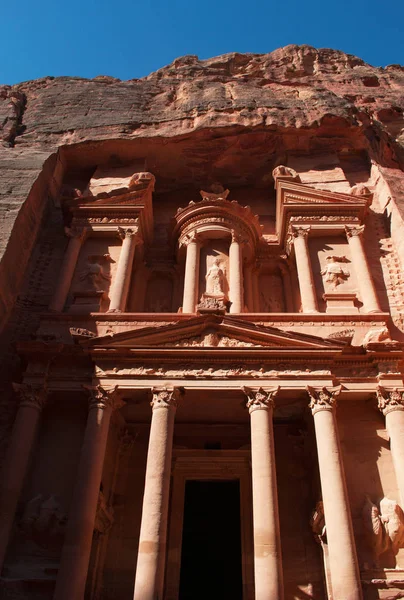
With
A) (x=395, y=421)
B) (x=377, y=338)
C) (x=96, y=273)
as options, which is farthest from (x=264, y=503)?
(x=96, y=273)

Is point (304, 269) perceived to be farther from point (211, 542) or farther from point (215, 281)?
point (211, 542)

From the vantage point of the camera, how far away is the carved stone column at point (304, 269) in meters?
14.3

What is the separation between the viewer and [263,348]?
1184 centimetres

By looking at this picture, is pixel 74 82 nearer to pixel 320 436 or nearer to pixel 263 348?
pixel 263 348

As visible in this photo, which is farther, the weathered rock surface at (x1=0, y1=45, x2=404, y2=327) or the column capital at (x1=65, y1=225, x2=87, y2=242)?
the weathered rock surface at (x1=0, y1=45, x2=404, y2=327)

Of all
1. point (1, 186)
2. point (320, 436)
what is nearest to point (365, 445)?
point (320, 436)

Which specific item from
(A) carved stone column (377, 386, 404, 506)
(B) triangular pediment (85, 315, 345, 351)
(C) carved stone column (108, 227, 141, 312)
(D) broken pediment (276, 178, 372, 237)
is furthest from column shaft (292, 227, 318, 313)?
(C) carved stone column (108, 227, 141, 312)

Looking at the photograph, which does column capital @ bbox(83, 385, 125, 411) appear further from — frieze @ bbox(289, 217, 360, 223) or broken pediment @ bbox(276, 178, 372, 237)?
broken pediment @ bbox(276, 178, 372, 237)

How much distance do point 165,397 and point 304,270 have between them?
20.0ft

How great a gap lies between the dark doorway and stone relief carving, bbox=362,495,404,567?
10.8ft

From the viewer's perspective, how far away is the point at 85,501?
32.7ft

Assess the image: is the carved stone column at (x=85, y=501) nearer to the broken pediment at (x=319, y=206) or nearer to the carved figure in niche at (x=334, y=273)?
the carved figure in niche at (x=334, y=273)

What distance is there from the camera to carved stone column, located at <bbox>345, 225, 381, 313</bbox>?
13.8 meters

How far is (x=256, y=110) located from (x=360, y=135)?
13.2ft
